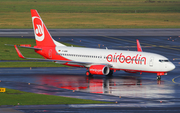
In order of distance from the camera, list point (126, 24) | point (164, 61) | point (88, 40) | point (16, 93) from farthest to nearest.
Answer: point (126, 24)
point (88, 40)
point (164, 61)
point (16, 93)

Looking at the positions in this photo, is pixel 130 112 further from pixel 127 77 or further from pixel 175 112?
pixel 127 77

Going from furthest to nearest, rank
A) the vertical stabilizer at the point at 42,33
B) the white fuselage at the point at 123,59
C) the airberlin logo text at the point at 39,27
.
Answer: the airberlin logo text at the point at 39,27
the vertical stabilizer at the point at 42,33
the white fuselage at the point at 123,59

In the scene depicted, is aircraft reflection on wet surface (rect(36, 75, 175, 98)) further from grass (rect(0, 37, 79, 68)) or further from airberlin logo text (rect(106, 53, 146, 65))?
grass (rect(0, 37, 79, 68))

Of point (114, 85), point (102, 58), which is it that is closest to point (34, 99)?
point (114, 85)

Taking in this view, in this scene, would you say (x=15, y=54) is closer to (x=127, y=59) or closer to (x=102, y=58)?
(x=102, y=58)

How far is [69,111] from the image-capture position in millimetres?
32344

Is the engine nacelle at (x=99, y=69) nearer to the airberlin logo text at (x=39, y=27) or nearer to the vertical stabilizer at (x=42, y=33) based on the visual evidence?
the vertical stabilizer at (x=42, y=33)

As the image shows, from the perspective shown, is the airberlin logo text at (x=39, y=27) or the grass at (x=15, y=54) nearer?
the airberlin logo text at (x=39, y=27)

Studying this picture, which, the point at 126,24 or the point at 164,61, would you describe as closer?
the point at 164,61

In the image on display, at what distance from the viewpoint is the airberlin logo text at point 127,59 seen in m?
49.9

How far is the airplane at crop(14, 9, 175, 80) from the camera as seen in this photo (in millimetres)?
49438

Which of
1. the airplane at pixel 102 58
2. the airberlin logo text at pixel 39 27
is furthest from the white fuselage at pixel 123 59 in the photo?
the airberlin logo text at pixel 39 27

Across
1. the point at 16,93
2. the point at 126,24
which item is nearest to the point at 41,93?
the point at 16,93

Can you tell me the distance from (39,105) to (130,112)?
8.73 metres
